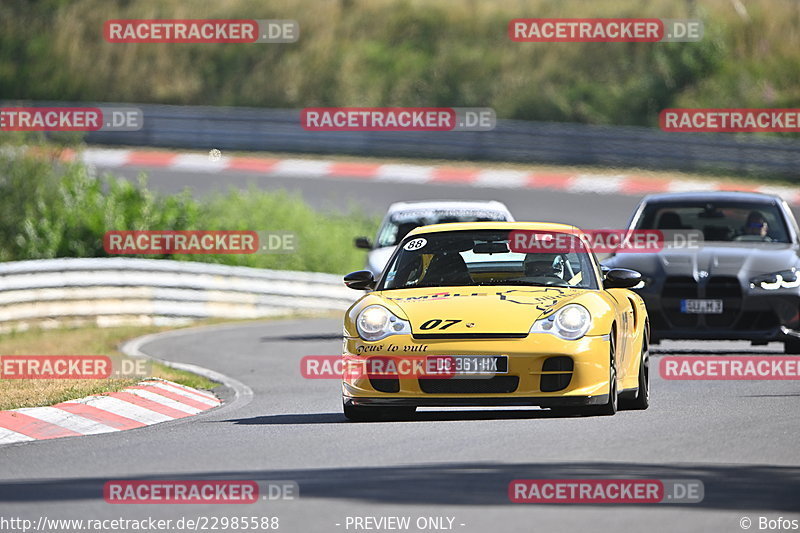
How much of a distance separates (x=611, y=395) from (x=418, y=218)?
8.79m

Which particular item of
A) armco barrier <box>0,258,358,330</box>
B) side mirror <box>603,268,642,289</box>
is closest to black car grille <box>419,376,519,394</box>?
side mirror <box>603,268,642,289</box>

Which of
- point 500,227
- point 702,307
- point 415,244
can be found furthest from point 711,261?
point 415,244

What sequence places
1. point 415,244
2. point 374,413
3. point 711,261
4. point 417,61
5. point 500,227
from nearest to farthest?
point 374,413
point 500,227
point 415,244
point 711,261
point 417,61

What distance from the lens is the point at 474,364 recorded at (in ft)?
34.3

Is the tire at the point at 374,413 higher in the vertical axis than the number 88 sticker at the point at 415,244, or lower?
lower

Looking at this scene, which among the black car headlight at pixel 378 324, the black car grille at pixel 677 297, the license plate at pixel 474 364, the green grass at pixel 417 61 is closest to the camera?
the license plate at pixel 474 364

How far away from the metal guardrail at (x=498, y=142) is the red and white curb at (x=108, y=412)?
74.6ft

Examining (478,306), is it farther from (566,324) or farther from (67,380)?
(67,380)

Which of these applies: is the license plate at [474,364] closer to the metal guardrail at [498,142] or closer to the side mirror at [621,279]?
the side mirror at [621,279]

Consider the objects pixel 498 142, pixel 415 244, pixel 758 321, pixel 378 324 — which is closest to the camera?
pixel 378 324

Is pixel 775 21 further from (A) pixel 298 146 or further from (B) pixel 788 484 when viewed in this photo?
(B) pixel 788 484

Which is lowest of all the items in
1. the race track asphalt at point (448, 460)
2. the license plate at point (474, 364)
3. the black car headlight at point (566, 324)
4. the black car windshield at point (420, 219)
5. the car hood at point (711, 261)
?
the race track asphalt at point (448, 460)

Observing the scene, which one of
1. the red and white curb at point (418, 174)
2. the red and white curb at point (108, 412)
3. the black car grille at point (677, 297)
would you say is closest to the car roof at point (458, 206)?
the black car grille at point (677, 297)

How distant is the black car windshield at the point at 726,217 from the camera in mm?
16766
